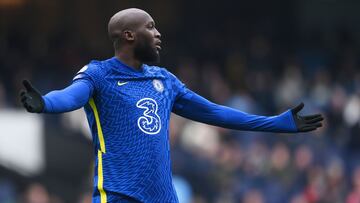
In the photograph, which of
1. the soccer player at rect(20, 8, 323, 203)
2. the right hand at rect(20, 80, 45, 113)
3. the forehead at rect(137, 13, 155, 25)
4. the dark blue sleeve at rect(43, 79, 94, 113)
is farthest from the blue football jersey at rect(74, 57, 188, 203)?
the right hand at rect(20, 80, 45, 113)

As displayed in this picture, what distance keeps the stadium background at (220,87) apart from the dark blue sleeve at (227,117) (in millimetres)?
6421

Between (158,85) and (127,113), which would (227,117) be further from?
(127,113)

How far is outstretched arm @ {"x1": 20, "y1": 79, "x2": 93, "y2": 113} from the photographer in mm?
5277

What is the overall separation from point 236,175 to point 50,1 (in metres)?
6.62

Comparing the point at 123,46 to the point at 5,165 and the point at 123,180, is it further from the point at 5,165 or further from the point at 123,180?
the point at 5,165

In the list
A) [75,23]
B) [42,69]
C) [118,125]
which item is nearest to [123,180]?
[118,125]

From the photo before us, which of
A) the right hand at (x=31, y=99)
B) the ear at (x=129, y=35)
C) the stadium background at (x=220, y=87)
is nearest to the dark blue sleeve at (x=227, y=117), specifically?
the ear at (x=129, y=35)

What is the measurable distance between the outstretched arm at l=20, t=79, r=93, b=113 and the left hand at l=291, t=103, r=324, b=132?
1230 millimetres

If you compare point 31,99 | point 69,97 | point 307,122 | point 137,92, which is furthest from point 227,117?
point 31,99

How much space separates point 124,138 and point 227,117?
0.70 metres

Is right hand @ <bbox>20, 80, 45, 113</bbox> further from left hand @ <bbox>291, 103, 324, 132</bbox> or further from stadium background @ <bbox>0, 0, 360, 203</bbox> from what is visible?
stadium background @ <bbox>0, 0, 360, 203</bbox>

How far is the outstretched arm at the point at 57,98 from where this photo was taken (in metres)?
5.28

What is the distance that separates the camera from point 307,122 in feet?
20.6

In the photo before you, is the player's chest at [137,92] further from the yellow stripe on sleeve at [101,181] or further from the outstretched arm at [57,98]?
the yellow stripe on sleeve at [101,181]
